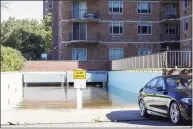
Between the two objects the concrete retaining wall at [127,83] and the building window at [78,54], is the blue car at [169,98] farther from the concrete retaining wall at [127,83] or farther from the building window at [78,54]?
the building window at [78,54]

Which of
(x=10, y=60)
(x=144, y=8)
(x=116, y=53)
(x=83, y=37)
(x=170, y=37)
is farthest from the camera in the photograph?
(x=144, y=8)

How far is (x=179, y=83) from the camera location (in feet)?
41.3

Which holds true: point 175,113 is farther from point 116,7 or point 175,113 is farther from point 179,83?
point 116,7

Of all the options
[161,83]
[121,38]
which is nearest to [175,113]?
[161,83]

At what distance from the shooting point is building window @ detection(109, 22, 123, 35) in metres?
51.6

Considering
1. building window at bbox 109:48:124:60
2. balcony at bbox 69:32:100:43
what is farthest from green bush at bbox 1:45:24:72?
building window at bbox 109:48:124:60

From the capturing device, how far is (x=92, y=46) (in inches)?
2018

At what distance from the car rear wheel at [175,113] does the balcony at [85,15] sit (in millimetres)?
38749

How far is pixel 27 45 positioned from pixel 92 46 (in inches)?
610

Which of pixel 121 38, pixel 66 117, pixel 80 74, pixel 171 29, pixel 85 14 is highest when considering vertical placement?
pixel 85 14

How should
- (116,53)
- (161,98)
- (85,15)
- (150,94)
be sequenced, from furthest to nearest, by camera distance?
(116,53), (85,15), (150,94), (161,98)

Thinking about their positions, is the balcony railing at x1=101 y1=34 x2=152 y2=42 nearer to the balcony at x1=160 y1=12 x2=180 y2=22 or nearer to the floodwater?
the balcony at x1=160 y1=12 x2=180 y2=22

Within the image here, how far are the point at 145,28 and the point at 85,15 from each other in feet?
25.1

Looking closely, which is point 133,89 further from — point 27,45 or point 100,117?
point 27,45
